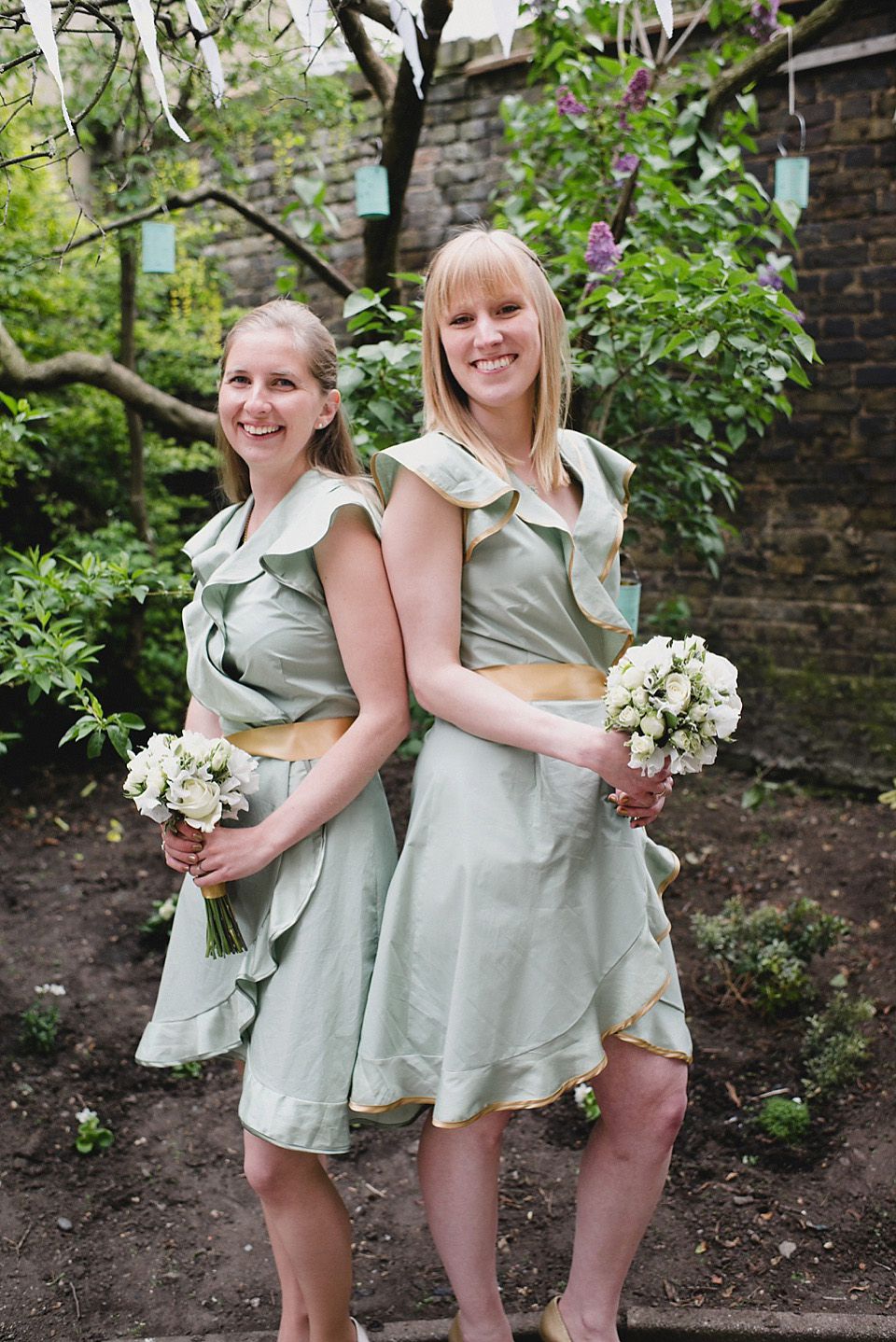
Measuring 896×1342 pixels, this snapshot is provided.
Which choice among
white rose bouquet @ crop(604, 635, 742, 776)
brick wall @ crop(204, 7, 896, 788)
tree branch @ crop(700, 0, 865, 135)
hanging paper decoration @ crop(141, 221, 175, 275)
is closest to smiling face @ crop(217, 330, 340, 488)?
white rose bouquet @ crop(604, 635, 742, 776)

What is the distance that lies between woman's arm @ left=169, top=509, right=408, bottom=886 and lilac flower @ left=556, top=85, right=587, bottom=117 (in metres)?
2.51

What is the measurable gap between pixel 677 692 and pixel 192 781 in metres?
0.76

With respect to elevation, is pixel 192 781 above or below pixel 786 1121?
above

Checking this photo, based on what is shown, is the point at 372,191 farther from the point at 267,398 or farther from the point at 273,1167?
the point at 273,1167

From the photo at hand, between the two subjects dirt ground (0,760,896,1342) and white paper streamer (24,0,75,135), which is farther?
dirt ground (0,760,896,1342)

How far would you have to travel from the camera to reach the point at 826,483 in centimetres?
514

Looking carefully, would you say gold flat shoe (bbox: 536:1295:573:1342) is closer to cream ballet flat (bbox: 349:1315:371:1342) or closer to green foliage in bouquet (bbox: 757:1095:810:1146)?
cream ballet flat (bbox: 349:1315:371:1342)

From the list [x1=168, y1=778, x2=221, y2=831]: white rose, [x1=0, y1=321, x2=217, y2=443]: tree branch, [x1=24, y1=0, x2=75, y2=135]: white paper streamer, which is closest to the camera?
[x1=24, y1=0, x2=75, y2=135]: white paper streamer

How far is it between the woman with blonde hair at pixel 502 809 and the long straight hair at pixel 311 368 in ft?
0.66

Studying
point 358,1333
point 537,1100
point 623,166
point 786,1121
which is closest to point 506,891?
point 537,1100

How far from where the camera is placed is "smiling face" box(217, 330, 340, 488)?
1817 millimetres

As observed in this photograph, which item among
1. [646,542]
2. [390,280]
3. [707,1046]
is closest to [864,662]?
[646,542]

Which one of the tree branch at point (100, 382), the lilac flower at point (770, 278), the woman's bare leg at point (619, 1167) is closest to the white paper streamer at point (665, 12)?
the woman's bare leg at point (619, 1167)

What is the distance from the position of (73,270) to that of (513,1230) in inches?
218
